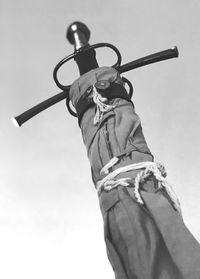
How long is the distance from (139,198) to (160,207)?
0.26 feet

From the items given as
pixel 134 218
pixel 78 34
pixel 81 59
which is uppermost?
pixel 78 34

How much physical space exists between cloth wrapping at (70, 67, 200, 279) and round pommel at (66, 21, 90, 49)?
0.63 meters

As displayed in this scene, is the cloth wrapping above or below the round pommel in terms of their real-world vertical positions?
below

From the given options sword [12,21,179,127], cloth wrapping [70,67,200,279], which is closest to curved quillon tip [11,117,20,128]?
sword [12,21,179,127]

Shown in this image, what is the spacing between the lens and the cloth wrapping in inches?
44.3

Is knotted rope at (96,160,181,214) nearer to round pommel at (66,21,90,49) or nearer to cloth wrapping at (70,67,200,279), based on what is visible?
cloth wrapping at (70,67,200,279)

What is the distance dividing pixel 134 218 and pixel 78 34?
1.29 metres

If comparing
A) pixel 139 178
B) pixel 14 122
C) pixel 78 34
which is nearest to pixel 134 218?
pixel 139 178

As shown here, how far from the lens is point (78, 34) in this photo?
2188mm

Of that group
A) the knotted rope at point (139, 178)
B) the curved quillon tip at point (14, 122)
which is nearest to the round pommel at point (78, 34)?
the curved quillon tip at point (14, 122)

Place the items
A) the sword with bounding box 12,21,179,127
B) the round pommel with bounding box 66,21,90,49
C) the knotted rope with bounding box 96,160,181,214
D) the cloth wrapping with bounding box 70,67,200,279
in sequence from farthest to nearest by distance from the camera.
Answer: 1. the round pommel with bounding box 66,21,90,49
2. the sword with bounding box 12,21,179,127
3. the knotted rope with bounding box 96,160,181,214
4. the cloth wrapping with bounding box 70,67,200,279

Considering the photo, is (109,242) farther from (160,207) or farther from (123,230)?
(160,207)

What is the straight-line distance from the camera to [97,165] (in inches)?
59.7

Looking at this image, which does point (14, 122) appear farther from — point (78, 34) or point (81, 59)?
point (78, 34)
